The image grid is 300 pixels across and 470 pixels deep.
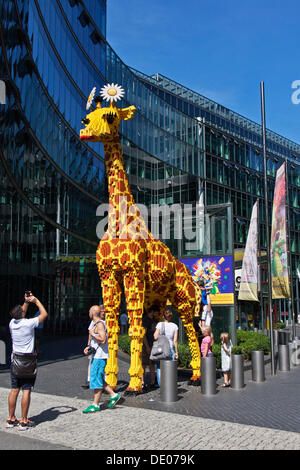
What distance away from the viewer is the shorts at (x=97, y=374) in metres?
7.74

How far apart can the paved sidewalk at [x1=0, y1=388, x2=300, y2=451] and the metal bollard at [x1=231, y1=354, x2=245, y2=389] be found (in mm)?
3329

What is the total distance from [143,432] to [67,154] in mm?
24767

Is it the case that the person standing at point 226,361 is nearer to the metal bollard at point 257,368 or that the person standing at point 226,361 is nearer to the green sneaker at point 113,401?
the metal bollard at point 257,368

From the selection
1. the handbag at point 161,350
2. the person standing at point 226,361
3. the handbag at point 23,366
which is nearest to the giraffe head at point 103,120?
the handbag at point 161,350

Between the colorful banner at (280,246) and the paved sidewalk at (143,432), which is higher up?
the colorful banner at (280,246)

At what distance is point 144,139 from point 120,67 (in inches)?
230

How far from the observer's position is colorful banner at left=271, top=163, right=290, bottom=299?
14.2 metres

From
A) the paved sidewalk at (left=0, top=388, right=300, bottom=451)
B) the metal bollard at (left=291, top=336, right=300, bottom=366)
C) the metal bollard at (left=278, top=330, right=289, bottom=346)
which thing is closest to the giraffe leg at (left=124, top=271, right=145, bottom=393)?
the paved sidewalk at (left=0, top=388, right=300, bottom=451)

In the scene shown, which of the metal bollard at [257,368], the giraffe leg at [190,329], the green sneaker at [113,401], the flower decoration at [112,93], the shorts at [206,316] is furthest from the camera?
the shorts at [206,316]

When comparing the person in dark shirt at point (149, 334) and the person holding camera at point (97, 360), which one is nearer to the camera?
the person holding camera at point (97, 360)

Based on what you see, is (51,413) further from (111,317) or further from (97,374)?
(111,317)

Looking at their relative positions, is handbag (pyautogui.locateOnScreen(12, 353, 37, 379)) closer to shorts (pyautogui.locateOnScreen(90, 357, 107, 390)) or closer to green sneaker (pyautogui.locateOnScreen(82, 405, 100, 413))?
shorts (pyautogui.locateOnScreen(90, 357, 107, 390))

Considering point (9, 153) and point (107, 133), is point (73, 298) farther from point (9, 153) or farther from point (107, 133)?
point (107, 133)

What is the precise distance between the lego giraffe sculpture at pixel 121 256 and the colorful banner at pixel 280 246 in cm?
488
